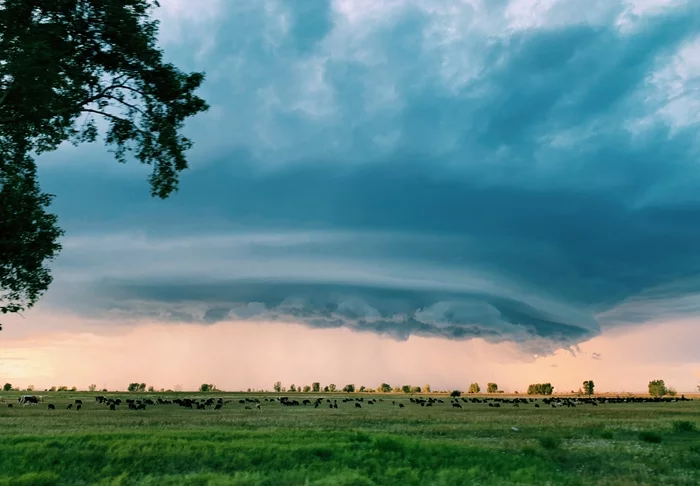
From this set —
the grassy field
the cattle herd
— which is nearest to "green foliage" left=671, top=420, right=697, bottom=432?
the grassy field

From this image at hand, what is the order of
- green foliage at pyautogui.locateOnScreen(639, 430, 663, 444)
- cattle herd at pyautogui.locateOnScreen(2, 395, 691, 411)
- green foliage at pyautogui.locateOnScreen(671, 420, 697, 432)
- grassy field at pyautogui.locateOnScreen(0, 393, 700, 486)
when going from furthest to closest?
1. cattle herd at pyautogui.locateOnScreen(2, 395, 691, 411)
2. green foliage at pyautogui.locateOnScreen(671, 420, 697, 432)
3. green foliage at pyautogui.locateOnScreen(639, 430, 663, 444)
4. grassy field at pyautogui.locateOnScreen(0, 393, 700, 486)

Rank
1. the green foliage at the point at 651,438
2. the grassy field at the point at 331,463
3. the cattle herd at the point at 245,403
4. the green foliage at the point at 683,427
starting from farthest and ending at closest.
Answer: the cattle herd at the point at 245,403 < the green foliage at the point at 683,427 < the green foliage at the point at 651,438 < the grassy field at the point at 331,463

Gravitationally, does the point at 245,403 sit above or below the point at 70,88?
Answer: below

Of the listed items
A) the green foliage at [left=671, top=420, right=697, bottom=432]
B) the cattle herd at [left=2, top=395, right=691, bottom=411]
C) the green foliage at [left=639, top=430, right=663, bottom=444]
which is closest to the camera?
the green foliage at [left=639, top=430, right=663, bottom=444]

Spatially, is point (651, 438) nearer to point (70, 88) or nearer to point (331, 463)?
point (331, 463)

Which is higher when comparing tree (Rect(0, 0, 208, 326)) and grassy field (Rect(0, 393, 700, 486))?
tree (Rect(0, 0, 208, 326))

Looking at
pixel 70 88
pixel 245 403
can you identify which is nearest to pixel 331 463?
pixel 70 88

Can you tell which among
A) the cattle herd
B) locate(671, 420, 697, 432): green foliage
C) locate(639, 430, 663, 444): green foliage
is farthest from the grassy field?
the cattle herd

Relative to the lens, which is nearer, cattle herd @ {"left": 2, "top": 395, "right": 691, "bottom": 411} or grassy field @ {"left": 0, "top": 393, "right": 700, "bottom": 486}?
grassy field @ {"left": 0, "top": 393, "right": 700, "bottom": 486}

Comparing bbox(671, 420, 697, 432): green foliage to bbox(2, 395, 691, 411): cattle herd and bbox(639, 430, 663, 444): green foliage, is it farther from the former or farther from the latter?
bbox(2, 395, 691, 411): cattle herd

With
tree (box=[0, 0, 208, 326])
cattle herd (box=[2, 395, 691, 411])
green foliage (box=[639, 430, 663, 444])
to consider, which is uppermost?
tree (box=[0, 0, 208, 326])

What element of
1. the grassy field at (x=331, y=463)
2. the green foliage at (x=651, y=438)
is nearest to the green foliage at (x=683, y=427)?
the green foliage at (x=651, y=438)

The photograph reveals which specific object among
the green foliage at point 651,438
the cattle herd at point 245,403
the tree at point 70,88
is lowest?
the cattle herd at point 245,403

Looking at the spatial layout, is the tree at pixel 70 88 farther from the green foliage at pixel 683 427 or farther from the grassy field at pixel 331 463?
the green foliage at pixel 683 427
